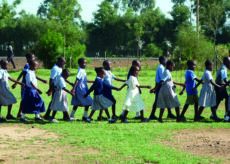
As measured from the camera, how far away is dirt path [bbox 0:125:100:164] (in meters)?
7.09

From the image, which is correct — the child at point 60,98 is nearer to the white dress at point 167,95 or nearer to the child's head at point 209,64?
the white dress at point 167,95

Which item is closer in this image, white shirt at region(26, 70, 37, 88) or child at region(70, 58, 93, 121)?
white shirt at region(26, 70, 37, 88)

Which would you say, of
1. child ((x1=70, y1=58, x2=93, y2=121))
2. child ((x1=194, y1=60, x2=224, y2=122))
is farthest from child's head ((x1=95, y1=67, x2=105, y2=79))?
child ((x1=194, y1=60, x2=224, y2=122))

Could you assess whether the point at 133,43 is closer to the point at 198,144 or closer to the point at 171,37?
the point at 171,37

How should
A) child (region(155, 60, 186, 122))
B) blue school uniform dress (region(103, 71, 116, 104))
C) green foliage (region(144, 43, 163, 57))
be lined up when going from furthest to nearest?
green foliage (region(144, 43, 163, 57)), blue school uniform dress (region(103, 71, 116, 104)), child (region(155, 60, 186, 122))

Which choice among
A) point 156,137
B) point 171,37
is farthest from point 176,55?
point 171,37

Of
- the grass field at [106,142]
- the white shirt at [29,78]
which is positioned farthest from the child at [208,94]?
the white shirt at [29,78]

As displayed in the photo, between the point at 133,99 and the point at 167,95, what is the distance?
0.94m

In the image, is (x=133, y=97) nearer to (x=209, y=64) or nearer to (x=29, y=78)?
(x=209, y=64)

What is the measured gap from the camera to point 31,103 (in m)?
10.7

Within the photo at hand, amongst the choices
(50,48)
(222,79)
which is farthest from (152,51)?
(222,79)

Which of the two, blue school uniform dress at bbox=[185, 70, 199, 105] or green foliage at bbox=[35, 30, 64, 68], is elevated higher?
green foliage at bbox=[35, 30, 64, 68]

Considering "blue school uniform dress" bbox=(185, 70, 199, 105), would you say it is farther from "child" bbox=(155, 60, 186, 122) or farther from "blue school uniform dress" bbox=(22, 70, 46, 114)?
"blue school uniform dress" bbox=(22, 70, 46, 114)

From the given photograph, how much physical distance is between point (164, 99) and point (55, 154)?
4145 mm
